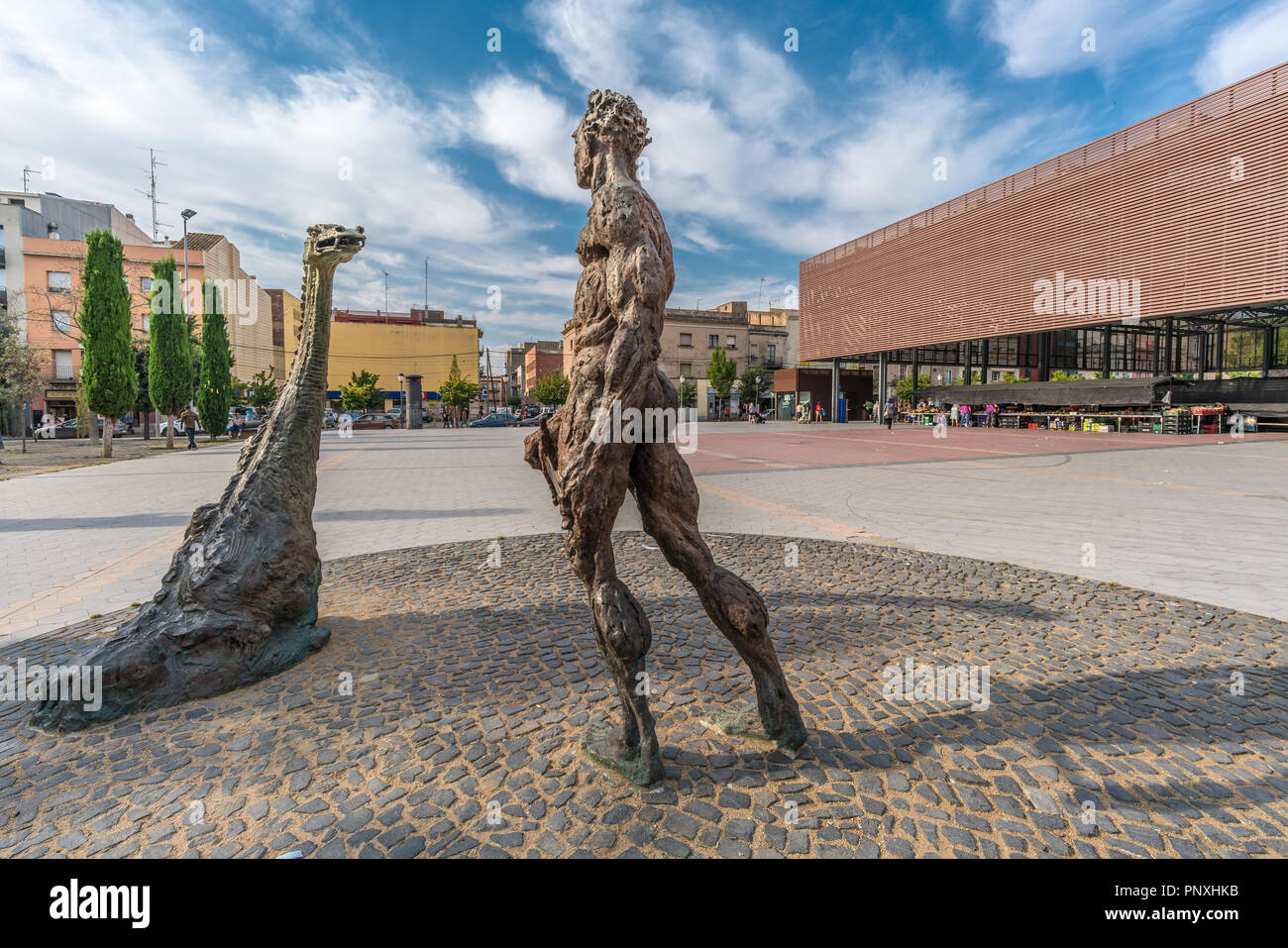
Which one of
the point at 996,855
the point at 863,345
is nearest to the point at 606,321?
the point at 996,855

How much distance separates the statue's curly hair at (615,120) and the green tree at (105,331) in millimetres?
21964

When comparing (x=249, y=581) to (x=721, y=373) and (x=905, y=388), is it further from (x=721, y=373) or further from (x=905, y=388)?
(x=905, y=388)

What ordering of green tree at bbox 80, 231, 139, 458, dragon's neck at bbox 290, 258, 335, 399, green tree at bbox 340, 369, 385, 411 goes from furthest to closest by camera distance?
green tree at bbox 340, 369, 385, 411 → green tree at bbox 80, 231, 139, 458 → dragon's neck at bbox 290, 258, 335, 399

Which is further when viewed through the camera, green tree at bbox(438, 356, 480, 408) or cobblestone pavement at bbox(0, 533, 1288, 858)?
green tree at bbox(438, 356, 480, 408)

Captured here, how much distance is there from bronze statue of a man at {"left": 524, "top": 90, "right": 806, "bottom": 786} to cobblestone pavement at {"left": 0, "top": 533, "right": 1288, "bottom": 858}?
0.25 metres

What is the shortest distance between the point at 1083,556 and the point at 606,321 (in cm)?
584

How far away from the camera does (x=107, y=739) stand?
2654mm

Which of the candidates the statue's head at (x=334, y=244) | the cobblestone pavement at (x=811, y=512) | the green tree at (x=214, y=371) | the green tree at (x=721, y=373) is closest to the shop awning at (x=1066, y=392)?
the cobblestone pavement at (x=811, y=512)

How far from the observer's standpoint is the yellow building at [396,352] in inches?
2176

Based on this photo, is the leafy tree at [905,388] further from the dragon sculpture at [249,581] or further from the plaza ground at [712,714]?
the dragon sculpture at [249,581]

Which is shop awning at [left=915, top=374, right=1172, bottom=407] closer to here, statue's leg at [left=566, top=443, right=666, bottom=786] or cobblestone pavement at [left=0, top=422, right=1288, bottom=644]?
cobblestone pavement at [left=0, top=422, right=1288, bottom=644]

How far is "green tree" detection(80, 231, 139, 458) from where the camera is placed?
17688 millimetres

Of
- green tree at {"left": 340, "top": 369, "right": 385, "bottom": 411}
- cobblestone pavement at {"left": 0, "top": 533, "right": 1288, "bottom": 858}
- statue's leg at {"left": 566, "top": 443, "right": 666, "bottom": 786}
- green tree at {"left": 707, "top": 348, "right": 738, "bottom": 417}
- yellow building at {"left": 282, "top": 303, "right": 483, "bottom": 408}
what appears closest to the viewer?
cobblestone pavement at {"left": 0, "top": 533, "right": 1288, "bottom": 858}

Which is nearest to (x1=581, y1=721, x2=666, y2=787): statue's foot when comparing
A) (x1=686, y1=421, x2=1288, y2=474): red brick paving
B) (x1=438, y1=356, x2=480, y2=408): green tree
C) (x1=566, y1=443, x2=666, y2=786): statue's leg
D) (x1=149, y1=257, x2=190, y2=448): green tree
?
(x1=566, y1=443, x2=666, y2=786): statue's leg
